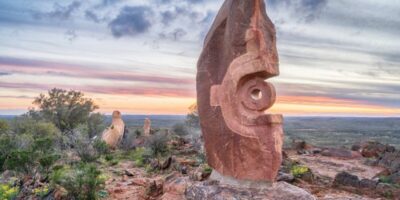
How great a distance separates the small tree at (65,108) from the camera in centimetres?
3731

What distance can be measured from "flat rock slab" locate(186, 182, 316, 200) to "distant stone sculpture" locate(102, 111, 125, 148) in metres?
18.9

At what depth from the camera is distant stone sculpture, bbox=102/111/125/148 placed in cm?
2843

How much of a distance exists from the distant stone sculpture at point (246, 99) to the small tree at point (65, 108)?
2863cm

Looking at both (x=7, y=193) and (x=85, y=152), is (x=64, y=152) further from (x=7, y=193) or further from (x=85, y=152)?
(x=7, y=193)

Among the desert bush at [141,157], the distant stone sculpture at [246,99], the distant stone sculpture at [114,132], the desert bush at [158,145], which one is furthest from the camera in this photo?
the distant stone sculpture at [114,132]

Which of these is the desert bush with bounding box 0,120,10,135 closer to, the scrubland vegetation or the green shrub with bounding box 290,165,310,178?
the scrubland vegetation

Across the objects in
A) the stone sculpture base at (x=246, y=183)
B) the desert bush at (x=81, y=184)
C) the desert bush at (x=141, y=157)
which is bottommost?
the desert bush at (x=141, y=157)

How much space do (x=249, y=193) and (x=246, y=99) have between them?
6.81 feet

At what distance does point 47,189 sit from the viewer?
1220 cm

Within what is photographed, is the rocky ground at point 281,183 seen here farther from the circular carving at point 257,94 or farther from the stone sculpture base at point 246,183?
the circular carving at point 257,94

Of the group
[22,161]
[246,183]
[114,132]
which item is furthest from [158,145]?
[246,183]

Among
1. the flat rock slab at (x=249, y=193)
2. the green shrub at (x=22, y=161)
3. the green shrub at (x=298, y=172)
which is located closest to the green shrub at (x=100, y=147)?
the green shrub at (x=22, y=161)

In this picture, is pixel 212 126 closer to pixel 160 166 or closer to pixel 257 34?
pixel 257 34

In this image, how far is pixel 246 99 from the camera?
9.84 m
